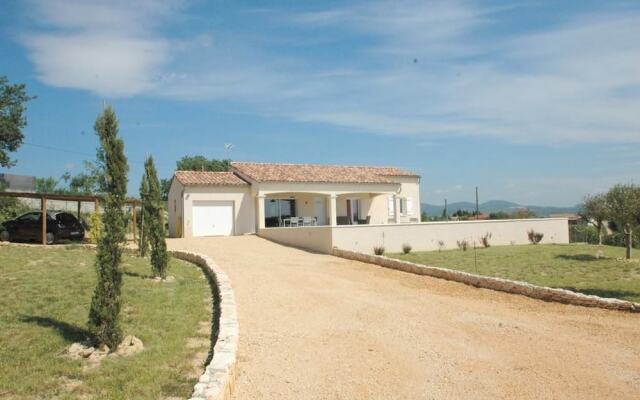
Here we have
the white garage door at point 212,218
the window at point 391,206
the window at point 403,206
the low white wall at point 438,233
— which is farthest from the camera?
the window at point 403,206

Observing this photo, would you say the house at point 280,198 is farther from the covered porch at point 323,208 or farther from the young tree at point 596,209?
the young tree at point 596,209

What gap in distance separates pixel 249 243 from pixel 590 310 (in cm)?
1572

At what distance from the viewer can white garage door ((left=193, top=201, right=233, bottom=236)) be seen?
1021 inches

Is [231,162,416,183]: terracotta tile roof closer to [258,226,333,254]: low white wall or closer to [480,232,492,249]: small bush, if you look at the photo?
[258,226,333,254]: low white wall

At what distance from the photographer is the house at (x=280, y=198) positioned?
26.2 meters

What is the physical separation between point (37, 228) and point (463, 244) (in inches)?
684

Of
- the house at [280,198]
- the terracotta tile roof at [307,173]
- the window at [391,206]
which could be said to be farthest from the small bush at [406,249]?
the window at [391,206]

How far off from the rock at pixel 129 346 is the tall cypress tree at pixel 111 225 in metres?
0.11

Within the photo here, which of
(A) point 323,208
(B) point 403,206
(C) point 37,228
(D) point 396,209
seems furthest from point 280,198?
(C) point 37,228

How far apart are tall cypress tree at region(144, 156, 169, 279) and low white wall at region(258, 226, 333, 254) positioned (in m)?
7.45

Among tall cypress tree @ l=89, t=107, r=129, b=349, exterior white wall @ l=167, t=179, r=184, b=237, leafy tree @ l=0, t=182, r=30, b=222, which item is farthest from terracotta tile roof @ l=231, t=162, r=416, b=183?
tall cypress tree @ l=89, t=107, r=129, b=349

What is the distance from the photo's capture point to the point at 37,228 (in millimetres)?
20156

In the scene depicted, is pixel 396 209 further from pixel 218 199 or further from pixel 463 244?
pixel 218 199

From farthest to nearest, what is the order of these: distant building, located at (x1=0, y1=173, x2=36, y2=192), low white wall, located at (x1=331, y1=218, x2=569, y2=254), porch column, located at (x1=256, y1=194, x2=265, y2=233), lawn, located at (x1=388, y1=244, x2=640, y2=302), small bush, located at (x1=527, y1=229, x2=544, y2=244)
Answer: distant building, located at (x1=0, y1=173, x2=36, y2=192) < porch column, located at (x1=256, y1=194, x2=265, y2=233) < small bush, located at (x1=527, y1=229, x2=544, y2=244) < low white wall, located at (x1=331, y1=218, x2=569, y2=254) < lawn, located at (x1=388, y1=244, x2=640, y2=302)
